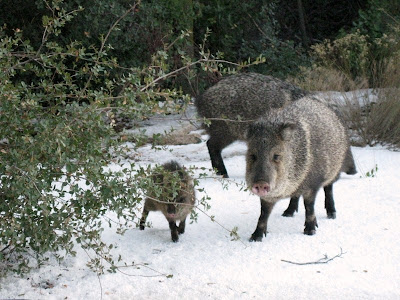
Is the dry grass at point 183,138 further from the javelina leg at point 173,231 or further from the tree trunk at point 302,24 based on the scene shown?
the tree trunk at point 302,24

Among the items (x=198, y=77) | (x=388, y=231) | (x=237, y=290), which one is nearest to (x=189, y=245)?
(x=237, y=290)

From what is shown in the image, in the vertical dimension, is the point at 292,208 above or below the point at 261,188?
below

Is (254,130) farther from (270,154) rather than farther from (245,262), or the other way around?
(245,262)

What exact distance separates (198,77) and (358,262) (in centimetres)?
447

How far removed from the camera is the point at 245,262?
3.32 metres

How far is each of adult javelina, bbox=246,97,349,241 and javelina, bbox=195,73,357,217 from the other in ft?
3.86

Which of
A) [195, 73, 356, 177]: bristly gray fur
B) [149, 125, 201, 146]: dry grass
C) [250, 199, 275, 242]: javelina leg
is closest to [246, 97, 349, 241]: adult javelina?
[250, 199, 275, 242]: javelina leg

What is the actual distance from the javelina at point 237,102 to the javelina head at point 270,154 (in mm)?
1670

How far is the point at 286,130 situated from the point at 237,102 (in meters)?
1.91

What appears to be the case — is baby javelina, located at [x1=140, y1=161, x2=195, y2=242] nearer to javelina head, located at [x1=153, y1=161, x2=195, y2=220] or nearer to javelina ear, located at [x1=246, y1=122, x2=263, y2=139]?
javelina head, located at [x1=153, y1=161, x2=195, y2=220]

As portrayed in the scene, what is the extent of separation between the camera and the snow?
296 centimetres

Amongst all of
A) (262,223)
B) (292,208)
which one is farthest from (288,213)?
(262,223)

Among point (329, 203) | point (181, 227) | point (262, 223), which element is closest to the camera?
point (262, 223)

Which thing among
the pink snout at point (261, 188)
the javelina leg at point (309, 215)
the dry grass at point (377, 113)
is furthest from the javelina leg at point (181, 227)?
the dry grass at point (377, 113)
